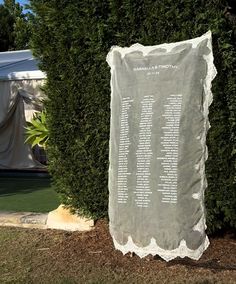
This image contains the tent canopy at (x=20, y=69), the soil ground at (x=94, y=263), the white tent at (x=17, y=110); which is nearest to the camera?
the soil ground at (x=94, y=263)

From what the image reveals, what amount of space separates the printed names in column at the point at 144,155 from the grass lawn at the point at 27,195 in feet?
14.7

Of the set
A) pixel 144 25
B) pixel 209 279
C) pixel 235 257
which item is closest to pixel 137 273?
pixel 209 279

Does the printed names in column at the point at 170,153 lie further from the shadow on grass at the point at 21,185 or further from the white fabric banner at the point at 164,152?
the shadow on grass at the point at 21,185

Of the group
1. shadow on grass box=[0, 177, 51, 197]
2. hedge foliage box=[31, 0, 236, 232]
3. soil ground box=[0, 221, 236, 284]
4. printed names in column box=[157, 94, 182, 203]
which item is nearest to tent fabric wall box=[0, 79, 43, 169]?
shadow on grass box=[0, 177, 51, 197]

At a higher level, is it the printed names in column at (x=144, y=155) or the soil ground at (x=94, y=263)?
the printed names in column at (x=144, y=155)

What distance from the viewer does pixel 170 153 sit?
4789mm

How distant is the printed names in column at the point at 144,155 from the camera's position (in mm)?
4879

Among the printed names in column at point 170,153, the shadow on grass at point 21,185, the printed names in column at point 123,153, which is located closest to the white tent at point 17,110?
the shadow on grass at point 21,185

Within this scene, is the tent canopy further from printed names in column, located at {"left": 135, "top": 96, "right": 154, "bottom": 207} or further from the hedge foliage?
printed names in column, located at {"left": 135, "top": 96, "right": 154, "bottom": 207}

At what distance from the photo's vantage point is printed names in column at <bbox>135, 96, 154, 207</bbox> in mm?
4879

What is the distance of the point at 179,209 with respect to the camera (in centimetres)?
478

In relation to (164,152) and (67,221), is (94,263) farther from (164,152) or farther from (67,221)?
(164,152)

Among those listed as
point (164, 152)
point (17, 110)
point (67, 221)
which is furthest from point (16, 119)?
point (164, 152)

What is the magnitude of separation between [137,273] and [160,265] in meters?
0.30
